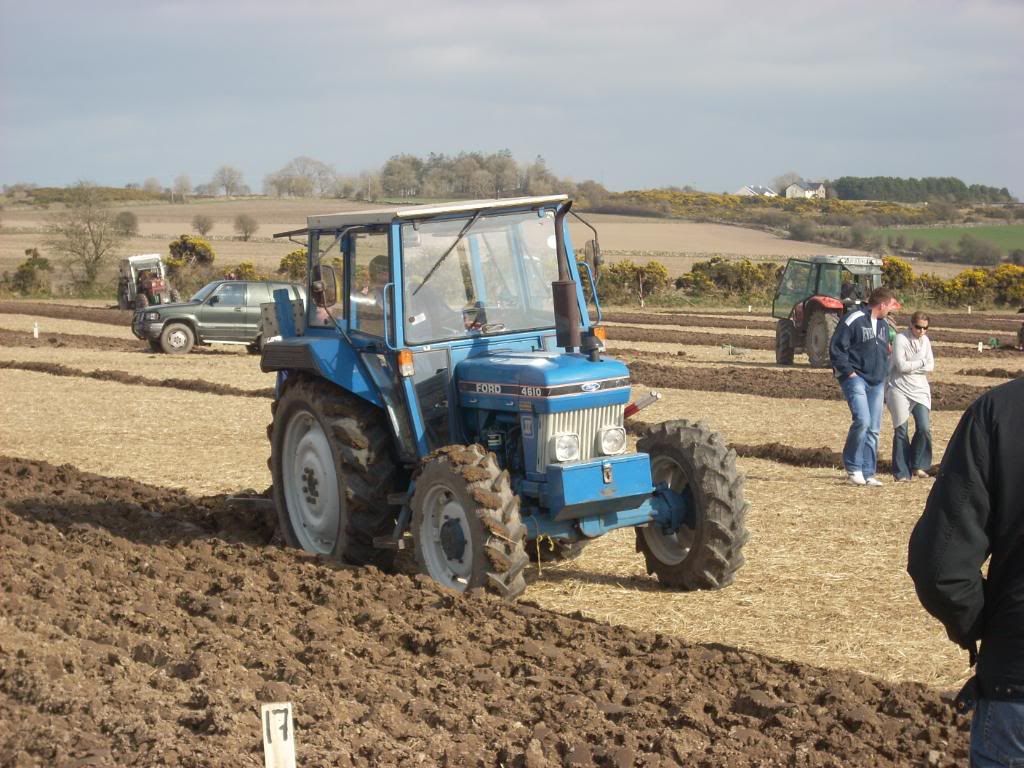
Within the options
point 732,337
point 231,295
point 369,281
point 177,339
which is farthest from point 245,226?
point 369,281

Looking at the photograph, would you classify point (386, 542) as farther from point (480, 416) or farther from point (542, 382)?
point (542, 382)

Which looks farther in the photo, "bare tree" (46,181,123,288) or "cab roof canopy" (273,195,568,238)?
"bare tree" (46,181,123,288)

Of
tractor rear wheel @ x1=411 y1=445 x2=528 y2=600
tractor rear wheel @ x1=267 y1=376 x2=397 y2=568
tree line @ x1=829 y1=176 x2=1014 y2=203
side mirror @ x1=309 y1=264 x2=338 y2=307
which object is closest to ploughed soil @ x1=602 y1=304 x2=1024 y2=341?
tractor rear wheel @ x1=267 y1=376 x2=397 y2=568

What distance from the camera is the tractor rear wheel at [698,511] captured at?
7754mm

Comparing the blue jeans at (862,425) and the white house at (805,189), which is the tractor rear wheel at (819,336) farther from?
the white house at (805,189)

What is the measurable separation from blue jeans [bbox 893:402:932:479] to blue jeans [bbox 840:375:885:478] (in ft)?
1.00

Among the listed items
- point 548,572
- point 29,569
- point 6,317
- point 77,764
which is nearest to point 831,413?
point 548,572

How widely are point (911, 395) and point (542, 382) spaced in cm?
515

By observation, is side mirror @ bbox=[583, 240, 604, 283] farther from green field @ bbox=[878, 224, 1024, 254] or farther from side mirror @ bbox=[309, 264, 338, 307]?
green field @ bbox=[878, 224, 1024, 254]

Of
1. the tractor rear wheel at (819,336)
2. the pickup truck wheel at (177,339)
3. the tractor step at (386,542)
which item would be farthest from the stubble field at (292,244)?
the tractor step at (386,542)

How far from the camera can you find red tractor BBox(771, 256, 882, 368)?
22.9 m

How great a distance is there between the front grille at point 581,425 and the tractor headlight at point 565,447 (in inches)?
1.6

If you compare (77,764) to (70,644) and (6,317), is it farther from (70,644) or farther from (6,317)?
(6,317)

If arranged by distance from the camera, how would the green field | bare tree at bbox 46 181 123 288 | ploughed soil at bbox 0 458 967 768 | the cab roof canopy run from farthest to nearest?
the green field
bare tree at bbox 46 181 123 288
the cab roof canopy
ploughed soil at bbox 0 458 967 768
